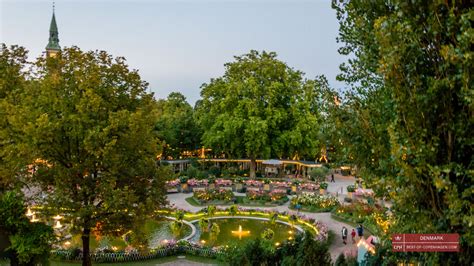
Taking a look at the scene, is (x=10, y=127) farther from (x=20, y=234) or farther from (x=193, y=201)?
(x=193, y=201)

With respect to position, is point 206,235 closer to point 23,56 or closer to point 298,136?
point 23,56

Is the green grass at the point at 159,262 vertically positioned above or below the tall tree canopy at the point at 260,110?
Answer: below

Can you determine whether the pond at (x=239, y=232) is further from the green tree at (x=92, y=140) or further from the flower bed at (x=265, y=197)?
the green tree at (x=92, y=140)

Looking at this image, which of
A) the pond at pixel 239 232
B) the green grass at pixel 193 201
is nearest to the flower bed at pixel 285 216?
the pond at pixel 239 232

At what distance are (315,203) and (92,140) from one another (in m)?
22.8

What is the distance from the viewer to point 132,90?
17406 millimetres

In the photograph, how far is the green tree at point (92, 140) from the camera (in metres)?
15.3

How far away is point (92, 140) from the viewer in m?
15.3

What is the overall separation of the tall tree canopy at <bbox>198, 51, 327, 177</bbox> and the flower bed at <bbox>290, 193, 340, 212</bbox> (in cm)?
1079

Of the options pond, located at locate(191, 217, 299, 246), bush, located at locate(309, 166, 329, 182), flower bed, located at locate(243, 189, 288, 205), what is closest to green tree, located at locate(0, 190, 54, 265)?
pond, located at locate(191, 217, 299, 246)

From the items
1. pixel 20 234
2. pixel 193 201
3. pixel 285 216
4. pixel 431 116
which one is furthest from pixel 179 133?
pixel 431 116

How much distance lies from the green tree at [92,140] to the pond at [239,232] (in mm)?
8936

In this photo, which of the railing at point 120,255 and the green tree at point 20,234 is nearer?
the green tree at point 20,234

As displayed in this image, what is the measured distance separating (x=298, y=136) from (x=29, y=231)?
33.4 m
